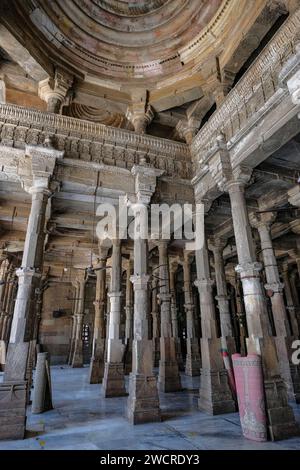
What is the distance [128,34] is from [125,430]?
12242 millimetres

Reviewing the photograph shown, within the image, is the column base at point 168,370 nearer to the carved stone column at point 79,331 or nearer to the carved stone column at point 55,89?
the carved stone column at point 55,89

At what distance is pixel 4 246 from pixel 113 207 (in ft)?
25.7

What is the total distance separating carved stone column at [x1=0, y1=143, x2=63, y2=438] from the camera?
5453 millimetres

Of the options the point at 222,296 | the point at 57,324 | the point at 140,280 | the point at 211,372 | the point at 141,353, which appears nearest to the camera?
the point at 141,353

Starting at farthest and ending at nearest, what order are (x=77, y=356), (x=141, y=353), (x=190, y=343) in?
(x=77, y=356), (x=190, y=343), (x=141, y=353)

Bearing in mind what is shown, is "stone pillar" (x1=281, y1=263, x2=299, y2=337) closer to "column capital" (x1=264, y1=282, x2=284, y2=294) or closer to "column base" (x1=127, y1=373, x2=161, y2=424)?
"column capital" (x1=264, y1=282, x2=284, y2=294)

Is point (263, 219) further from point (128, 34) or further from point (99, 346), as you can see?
point (128, 34)

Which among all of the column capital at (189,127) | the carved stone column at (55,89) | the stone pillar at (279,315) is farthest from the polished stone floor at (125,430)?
the carved stone column at (55,89)

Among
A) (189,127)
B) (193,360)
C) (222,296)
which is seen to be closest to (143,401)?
(222,296)

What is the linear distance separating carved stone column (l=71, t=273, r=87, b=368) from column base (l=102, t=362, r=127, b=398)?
1015 cm

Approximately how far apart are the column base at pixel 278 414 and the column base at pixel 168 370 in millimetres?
4808

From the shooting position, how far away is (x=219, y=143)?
7.50 metres

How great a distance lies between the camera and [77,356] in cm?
1862
